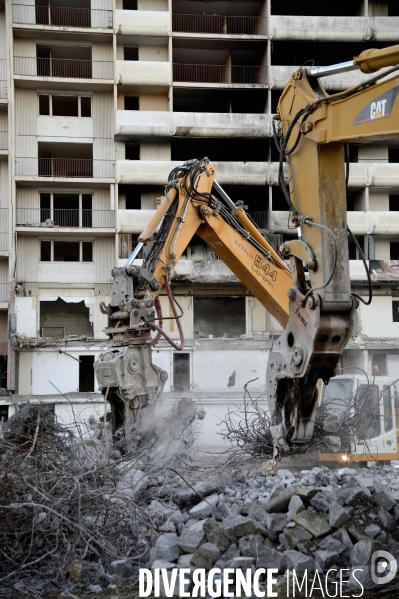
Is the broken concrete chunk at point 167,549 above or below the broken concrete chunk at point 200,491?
below

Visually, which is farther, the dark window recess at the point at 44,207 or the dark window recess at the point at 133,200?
the dark window recess at the point at 133,200

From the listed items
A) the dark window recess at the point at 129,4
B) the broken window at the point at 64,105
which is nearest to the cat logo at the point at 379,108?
the broken window at the point at 64,105

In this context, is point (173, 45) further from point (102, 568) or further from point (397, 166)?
point (102, 568)

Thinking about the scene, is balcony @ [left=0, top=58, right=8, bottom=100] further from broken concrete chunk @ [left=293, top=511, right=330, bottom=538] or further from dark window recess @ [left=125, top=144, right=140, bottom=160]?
broken concrete chunk @ [left=293, top=511, right=330, bottom=538]

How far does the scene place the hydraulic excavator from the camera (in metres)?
8.34

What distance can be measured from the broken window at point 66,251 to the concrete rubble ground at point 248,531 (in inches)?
1054

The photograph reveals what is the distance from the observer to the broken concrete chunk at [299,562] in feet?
21.5

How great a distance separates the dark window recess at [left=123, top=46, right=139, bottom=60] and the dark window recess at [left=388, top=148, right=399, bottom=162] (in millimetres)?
12770

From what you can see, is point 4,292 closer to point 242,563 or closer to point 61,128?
point 61,128

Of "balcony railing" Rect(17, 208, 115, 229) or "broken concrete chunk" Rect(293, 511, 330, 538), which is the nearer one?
"broken concrete chunk" Rect(293, 511, 330, 538)

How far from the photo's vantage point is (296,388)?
9.69 meters

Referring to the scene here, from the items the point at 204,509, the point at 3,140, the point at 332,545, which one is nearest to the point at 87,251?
the point at 3,140

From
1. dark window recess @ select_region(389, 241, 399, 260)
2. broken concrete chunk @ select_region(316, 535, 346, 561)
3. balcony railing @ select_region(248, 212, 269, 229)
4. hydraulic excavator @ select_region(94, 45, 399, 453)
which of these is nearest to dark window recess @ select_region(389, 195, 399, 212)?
dark window recess @ select_region(389, 241, 399, 260)

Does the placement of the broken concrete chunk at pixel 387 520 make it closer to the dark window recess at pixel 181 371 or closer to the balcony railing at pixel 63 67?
the dark window recess at pixel 181 371
